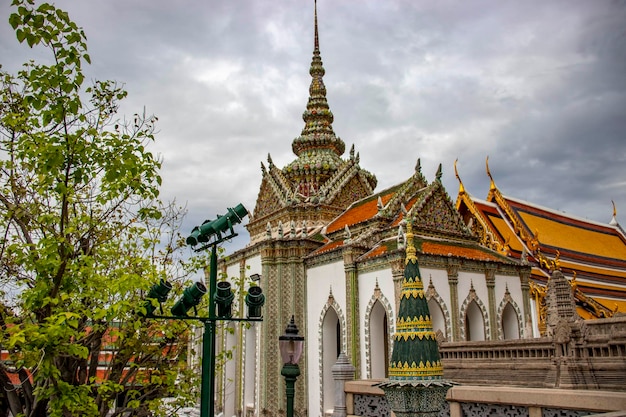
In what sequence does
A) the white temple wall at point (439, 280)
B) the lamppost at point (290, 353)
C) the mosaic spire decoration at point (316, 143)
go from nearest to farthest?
the lamppost at point (290, 353) < the white temple wall at point (439, 280) < the mosaic spire decoration at point (316, 143)

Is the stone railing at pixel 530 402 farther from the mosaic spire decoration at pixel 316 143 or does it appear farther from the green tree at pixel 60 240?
the mosaic spire decoration at pixel 316 143

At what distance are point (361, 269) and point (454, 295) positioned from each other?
2.80 metres

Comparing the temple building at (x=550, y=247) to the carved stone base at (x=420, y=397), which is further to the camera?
the temple building at (x=550, y=247)

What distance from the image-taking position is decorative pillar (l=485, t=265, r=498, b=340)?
1819 centimetres

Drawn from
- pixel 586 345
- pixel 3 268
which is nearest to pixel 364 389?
pixel 586 345

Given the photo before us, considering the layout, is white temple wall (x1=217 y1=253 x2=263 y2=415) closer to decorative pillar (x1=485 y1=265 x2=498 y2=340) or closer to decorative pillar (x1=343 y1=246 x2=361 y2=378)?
decorative pillar (x1=343 y1=246 x2=361 y2=378)

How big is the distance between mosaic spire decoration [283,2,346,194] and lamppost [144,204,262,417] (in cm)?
1696

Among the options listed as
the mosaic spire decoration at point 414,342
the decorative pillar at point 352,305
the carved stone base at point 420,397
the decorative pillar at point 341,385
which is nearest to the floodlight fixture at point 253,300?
the mosaic spire decoration at point 414,342

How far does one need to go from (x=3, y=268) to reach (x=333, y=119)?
20154mm

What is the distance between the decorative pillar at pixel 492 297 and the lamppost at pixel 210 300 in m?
11.9

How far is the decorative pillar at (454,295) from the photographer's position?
17.0m

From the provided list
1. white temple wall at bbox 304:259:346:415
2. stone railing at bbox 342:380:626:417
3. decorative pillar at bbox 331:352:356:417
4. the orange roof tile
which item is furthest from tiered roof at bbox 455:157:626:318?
stone railing at bbox 342:380:626:417

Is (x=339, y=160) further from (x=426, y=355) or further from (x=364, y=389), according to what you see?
(x=426, y=355)

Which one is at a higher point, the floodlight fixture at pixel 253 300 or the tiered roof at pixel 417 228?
the tiered roof at pixel 417 228
